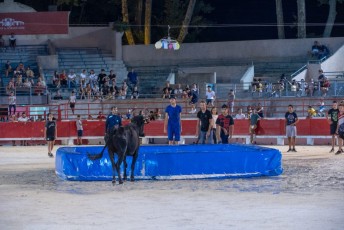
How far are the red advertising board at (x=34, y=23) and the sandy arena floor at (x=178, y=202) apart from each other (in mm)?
29268

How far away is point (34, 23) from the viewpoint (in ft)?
169

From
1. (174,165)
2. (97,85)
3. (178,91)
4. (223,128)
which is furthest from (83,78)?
(174,165)

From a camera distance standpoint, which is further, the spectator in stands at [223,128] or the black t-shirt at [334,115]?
the black t-shirt at [334,115]

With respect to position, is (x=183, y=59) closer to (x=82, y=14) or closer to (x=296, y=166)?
(x=82, y=14)

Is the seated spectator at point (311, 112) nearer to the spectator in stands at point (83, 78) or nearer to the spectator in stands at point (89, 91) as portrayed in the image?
the spectator in stands at point (89, 91)

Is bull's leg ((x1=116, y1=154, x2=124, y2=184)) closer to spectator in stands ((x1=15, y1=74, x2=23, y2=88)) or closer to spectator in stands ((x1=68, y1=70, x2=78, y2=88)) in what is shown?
spectator in stands ((x1=15, y1=74, x2=23, y2=88))

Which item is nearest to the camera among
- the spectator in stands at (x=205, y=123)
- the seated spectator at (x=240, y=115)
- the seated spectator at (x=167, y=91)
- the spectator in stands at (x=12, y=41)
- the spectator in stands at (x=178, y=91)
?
the spectator in stands at (x=205, y=123)

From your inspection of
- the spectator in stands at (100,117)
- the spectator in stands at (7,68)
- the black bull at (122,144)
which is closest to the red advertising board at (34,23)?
the spectator in stands at (7,68)

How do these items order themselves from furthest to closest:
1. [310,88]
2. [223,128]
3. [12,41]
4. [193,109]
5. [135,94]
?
[12,41] < [135,94] < [193,109] < [310,88] < [223,128]

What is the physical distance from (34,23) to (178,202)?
36.9 m

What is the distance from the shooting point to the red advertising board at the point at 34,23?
2018 inches

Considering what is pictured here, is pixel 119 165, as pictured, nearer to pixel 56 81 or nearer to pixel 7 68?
pixel 56 81

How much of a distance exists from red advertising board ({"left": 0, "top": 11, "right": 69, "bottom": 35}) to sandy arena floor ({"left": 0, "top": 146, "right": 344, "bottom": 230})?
96.0ft

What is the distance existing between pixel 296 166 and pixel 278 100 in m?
17.3
